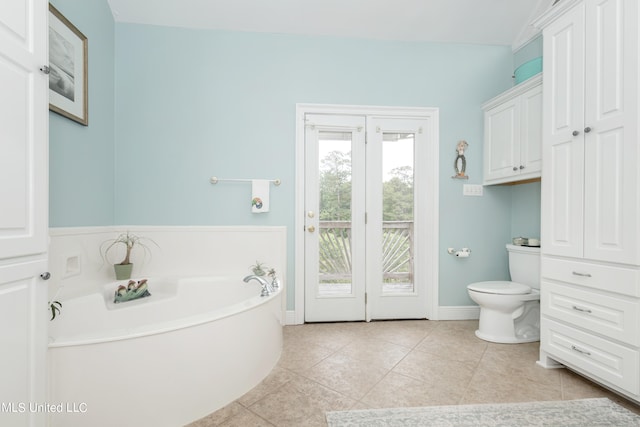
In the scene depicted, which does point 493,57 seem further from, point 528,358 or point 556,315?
point 528,358

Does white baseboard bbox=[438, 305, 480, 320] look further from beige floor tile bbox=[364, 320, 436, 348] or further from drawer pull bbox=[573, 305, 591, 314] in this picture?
drawer pull bbox=[573, 305, 591, 314]

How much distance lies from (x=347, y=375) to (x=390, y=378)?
253 mm

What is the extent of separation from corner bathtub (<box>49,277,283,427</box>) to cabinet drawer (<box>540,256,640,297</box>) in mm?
1732

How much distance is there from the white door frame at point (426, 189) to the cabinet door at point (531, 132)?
26.4 inches

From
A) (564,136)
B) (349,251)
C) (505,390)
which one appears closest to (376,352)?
(505,390)

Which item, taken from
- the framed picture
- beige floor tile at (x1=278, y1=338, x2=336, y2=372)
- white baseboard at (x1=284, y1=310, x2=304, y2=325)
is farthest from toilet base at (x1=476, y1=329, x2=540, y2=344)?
the framed picture

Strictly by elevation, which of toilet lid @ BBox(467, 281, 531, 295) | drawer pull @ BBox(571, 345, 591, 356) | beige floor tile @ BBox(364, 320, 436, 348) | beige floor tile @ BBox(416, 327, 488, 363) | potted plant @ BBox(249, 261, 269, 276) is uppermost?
potted plant @ BBox(249, 261, 269, 276)

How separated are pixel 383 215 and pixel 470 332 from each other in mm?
1205

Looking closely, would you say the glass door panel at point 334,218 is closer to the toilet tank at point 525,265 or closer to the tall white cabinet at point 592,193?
the toilet tank at point 525,265

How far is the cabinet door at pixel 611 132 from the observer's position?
4.96 ft

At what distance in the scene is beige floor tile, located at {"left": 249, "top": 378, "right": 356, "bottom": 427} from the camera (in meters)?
1.47

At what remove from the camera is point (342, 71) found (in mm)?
2824

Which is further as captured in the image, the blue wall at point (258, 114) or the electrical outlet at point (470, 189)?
the electrical outlet at point (470, 189)

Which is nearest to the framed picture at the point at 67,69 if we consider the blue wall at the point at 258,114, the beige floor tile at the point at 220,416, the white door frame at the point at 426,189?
the blue wall at the point at 258,114
